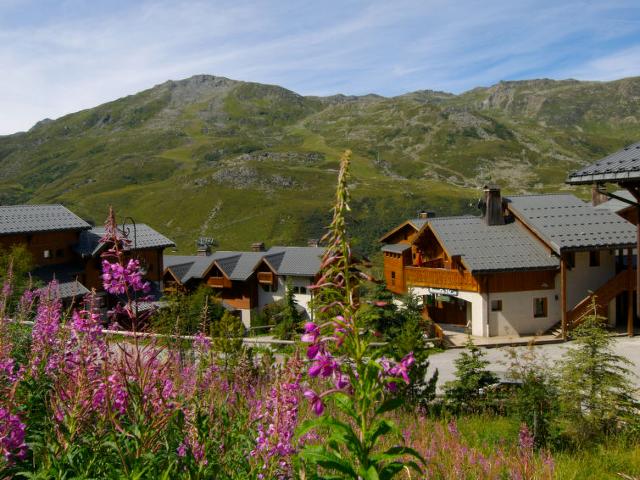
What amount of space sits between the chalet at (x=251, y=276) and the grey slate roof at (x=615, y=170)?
3887 cm

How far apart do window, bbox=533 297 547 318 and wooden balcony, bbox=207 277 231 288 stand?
3015 cm

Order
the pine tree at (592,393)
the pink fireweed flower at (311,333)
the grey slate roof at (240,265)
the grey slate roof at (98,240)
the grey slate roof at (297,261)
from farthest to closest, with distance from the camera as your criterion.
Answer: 1. the grey slate roof at (240,265)
2. the grey slate roof at (297,261)
3. the grey slate roof at (98,240)
4. the pine tree at (592,393)
5. the pink fireweed flower at (311,333)

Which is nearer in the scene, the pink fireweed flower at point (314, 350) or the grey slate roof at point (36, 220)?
the pink fireweed flower at point (314, 350)

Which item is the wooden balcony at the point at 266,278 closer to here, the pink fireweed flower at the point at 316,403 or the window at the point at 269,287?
the window at the point at 269,287

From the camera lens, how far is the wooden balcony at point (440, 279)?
31.0 metres

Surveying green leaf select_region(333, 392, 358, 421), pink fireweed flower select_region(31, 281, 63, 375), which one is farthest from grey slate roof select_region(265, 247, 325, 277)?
green leaf select_region(333, 392, 358, 421)

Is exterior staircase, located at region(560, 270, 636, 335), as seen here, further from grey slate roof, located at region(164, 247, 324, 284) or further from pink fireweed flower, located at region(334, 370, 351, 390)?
pink fireweed flower, located at region(334, 370, 351, 390)

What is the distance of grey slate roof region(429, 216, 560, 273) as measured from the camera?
30094 millimetres

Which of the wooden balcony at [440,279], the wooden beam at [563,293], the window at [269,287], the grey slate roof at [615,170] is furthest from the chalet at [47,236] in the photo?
the grey slate roof at [615,170]

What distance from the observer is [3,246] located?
38.1 m

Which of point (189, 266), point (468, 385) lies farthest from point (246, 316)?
point (468, 385)

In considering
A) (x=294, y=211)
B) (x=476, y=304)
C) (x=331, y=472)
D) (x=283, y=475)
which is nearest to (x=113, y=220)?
(x=283, y=475)

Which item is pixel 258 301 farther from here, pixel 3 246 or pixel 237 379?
pixel 237 379

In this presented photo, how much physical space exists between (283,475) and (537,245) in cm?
3111
